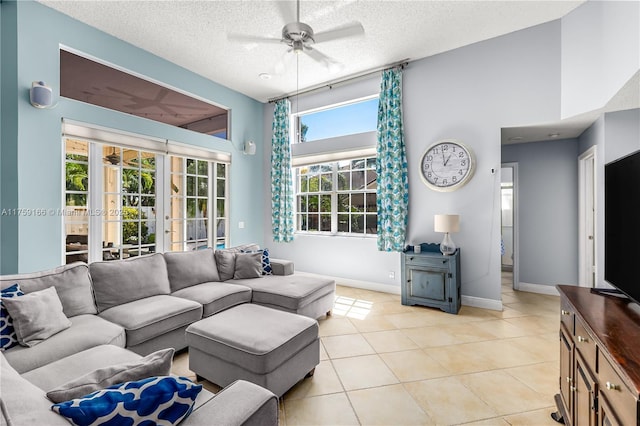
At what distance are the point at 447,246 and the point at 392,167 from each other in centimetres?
132

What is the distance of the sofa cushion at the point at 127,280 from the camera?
2.62 metres

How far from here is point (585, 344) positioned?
1386mm

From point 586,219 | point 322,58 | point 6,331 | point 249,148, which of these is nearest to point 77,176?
point 6,331

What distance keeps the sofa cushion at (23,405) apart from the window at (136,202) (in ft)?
9.58

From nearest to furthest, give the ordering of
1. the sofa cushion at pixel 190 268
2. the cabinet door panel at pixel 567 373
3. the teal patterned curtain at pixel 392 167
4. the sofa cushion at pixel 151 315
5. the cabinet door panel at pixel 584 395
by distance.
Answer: the cabinet door panel at pixel 584 395, the cabinet door panel at pixel 567 373, the sofa cushion at pixel 151 315, the sofa cushion at pixel 190 268, the teal patterned curtain at pixel 392 167

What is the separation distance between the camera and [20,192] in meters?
2.85

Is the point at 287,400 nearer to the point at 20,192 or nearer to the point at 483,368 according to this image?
the point at 483,368

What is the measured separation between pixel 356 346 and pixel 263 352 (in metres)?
1.24

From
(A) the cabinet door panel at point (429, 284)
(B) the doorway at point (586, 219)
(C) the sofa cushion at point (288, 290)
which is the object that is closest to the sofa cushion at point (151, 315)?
(C) the sofa cushion at point (288, 290)

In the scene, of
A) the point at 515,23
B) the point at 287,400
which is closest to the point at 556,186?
the point at 515,23

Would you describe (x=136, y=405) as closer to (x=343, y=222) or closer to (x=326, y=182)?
(x=343, y=222)

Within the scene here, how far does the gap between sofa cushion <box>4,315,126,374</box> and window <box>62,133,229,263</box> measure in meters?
1.51

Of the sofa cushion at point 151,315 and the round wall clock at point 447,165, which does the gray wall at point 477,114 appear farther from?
the sofa cushion at point 151,315

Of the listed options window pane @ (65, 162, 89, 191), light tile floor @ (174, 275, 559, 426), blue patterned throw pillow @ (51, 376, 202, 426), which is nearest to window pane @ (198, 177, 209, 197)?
window pane @ (65, 162, 89, 191)
